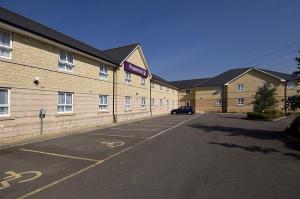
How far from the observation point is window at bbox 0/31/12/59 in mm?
11747

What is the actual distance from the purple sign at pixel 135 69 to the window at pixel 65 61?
8881 mm

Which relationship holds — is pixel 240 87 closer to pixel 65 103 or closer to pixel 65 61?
pixel 65 61

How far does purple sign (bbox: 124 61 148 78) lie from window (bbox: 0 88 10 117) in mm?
14488

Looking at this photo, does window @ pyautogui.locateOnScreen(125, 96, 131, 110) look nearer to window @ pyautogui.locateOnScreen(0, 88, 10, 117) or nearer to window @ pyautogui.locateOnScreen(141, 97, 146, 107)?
window @ pyautogui.locateOnScreen(141, 97, 146, 107)

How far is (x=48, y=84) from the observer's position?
1448cm

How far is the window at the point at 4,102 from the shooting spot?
11505mm

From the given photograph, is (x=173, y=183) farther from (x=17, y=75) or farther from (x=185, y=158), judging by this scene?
(x=17, y=75)

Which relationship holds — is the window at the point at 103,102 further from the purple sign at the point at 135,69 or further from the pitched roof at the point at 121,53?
the purple sign at the point at 135,69

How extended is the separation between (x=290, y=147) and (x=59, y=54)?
14.5 metres

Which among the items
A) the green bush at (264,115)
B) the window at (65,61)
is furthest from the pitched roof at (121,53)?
the green bush at (264,115)

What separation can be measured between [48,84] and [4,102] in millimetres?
3178

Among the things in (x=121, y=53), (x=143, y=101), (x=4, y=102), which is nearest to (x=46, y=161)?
(x=4, y=102)

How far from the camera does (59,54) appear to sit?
616 inches

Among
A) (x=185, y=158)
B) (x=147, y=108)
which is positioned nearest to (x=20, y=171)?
(x=185, y=158)
